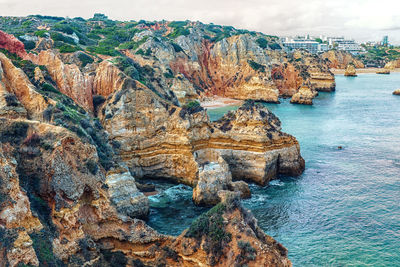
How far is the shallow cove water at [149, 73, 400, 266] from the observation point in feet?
80.2

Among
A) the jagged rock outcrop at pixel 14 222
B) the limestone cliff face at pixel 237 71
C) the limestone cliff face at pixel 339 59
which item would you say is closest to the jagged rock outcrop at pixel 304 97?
the limestone cliff face at pixel 237 71

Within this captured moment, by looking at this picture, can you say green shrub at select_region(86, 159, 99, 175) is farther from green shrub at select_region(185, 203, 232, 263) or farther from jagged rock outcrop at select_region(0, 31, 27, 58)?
jagged rock outcrop at select_region(0, 31, 27, 58)

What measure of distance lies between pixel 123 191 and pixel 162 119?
11605 millimetres

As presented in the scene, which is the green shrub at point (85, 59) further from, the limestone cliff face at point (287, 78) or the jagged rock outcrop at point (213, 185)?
the limestone cliff face at point (287, 78)

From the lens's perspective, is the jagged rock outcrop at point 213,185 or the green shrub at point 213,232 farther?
the jagged rock outcrop at point 213,185

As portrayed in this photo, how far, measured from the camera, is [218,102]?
89.6m

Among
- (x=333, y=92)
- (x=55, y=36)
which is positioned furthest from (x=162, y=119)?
(x=333, y=92)

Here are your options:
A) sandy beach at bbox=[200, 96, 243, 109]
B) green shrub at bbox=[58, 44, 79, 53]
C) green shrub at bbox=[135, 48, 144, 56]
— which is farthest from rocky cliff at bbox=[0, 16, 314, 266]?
sandy beach at bbox=[200, 96, 243, 109]

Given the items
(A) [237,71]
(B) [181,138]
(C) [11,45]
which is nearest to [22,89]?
(C) [11,45]

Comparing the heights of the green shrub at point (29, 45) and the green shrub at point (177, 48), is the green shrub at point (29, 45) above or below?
below

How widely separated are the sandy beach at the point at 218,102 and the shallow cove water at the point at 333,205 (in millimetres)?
29484

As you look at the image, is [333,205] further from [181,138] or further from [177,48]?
[177,48]

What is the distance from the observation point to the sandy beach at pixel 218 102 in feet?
278

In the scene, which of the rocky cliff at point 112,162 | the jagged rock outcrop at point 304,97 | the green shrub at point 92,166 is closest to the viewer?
the rocky cliff at point 112,162
